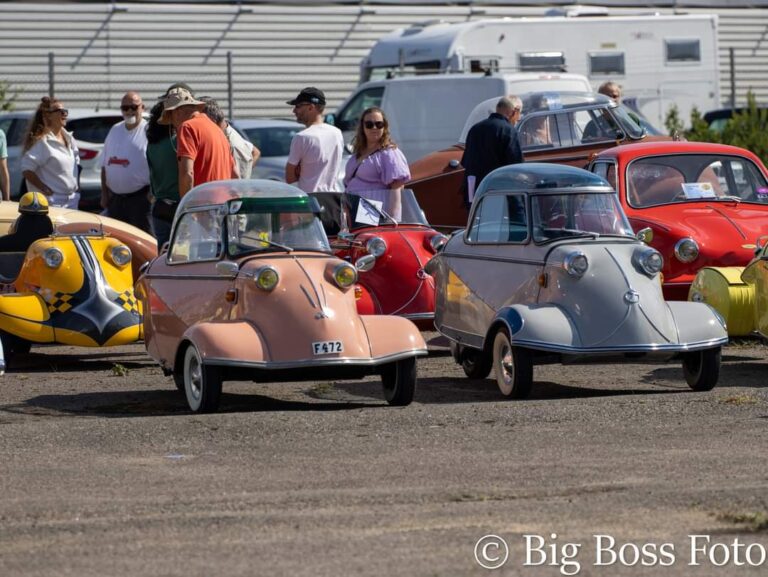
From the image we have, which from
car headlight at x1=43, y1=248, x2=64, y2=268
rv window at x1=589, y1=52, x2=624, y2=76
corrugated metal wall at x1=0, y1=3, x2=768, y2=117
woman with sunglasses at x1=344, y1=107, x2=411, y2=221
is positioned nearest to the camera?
car headlight at x1=43, y1=248, x2=64, y2=268

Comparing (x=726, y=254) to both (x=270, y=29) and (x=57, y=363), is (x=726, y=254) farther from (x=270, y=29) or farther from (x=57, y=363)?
(x=270, y=29)

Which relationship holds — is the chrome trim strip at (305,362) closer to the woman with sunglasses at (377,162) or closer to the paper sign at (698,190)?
the woman with sunglasses at (377,162)

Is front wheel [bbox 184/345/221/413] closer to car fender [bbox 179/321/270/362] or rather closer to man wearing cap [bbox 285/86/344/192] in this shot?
car fender [bbox 179/321/270/362]

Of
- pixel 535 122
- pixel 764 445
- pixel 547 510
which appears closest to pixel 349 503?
pixel 547 510

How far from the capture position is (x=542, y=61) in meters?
24.1

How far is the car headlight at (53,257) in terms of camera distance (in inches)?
439

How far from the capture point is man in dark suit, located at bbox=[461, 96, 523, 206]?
45.5ft

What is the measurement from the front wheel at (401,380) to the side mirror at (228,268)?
3.39 feet

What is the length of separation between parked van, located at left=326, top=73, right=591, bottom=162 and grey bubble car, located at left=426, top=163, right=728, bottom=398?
32.7 ft

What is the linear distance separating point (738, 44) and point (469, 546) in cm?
2976

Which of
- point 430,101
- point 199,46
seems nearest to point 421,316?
point 430,101

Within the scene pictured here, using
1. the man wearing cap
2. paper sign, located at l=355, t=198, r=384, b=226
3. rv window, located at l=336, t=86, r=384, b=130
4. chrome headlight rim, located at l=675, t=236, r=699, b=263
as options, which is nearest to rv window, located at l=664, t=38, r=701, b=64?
rv window, located at l=336, t=86, r=384, b=130

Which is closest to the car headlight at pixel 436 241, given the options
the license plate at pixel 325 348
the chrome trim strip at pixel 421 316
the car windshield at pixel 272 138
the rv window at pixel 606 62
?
the chrome trim strip at pixel 421 316

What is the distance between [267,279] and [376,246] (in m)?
2.94
